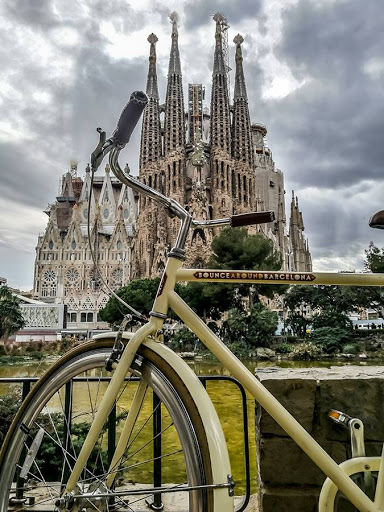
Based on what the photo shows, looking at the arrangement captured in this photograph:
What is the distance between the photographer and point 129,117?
1221mm

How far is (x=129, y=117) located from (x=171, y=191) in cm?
3559

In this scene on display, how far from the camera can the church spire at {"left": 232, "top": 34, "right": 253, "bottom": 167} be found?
39.1m

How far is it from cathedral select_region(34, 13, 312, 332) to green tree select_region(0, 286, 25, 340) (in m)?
12.5

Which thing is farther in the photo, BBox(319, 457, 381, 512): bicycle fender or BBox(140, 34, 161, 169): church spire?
BBox(140, 34, 161, 169): church spire

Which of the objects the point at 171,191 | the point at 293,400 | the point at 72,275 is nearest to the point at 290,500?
the point at 293,400

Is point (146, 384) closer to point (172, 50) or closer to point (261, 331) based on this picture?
point (261, 331)

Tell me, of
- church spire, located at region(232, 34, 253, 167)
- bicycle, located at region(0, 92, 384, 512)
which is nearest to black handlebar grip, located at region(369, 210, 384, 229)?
bicycle, located at region(0, 92, 384, 512)

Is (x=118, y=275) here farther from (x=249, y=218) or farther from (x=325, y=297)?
(x=249, y=218)

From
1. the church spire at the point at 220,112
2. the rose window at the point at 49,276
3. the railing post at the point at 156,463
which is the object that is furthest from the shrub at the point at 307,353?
the rose window at the point at 49,276

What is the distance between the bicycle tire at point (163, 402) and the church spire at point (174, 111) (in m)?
37.2

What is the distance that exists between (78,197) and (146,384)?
2152 inches

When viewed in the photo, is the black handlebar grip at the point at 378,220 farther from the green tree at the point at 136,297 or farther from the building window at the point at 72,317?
the building window at the point at 72,317

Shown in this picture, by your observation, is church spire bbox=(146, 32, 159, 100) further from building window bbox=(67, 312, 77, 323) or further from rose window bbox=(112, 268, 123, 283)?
building window bbox=(67, 312, 77, 323)

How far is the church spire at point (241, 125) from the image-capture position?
39.1 metres
